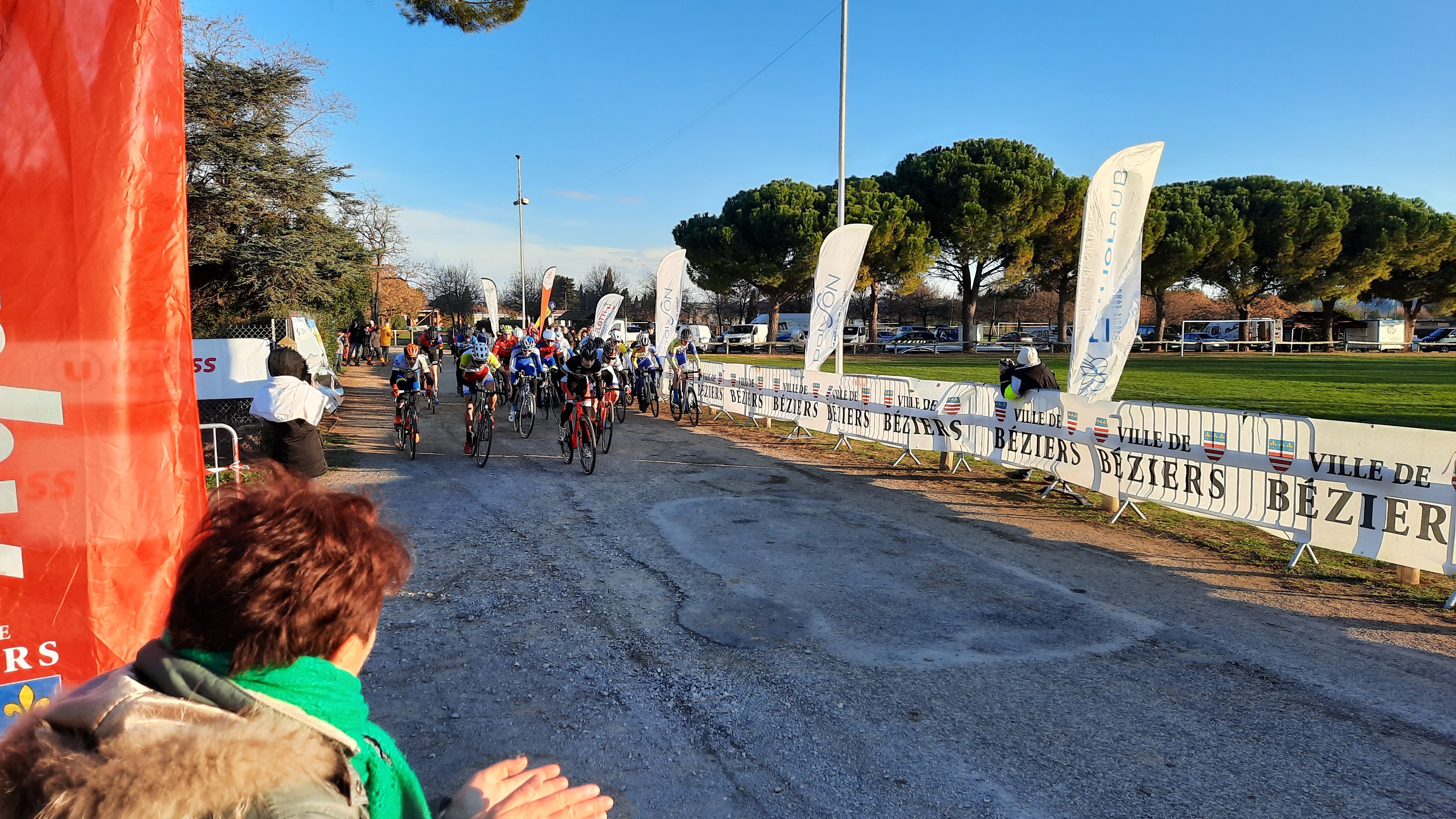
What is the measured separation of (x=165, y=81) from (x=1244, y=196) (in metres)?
59.4

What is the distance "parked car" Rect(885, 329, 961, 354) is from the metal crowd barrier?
1705 inches

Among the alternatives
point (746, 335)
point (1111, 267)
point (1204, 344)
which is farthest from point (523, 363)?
point (1204, 344)

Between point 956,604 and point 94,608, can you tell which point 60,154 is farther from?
point 956,604

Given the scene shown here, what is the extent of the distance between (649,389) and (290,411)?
12.0 m

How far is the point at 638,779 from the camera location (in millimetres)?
3441

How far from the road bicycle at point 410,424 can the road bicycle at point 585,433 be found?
2.56 meters

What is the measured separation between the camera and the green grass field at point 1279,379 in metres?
16.6

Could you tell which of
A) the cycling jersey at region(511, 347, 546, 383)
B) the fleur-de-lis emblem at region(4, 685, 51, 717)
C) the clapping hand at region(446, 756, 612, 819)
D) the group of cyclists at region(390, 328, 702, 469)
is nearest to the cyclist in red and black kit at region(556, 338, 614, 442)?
the group of cyclists at region(390, 328, 702, 469)

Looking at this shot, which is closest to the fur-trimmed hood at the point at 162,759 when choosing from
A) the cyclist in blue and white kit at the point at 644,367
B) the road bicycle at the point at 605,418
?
the road bicycle at the point at 605,418

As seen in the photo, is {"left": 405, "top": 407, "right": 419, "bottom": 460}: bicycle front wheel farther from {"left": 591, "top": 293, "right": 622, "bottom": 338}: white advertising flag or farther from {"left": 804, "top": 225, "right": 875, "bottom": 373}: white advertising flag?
{"left": 591, "top": 293, "right": 622, "bottom": 338}: white advertising flag

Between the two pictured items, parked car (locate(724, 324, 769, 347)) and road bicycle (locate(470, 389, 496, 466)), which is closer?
road bicycle (locate(470, 389, 496, 466))

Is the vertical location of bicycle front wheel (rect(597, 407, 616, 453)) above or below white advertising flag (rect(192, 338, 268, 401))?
below

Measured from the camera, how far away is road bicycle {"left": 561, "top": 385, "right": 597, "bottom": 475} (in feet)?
34.6

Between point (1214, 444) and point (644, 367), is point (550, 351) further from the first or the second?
point (1214, 444)
